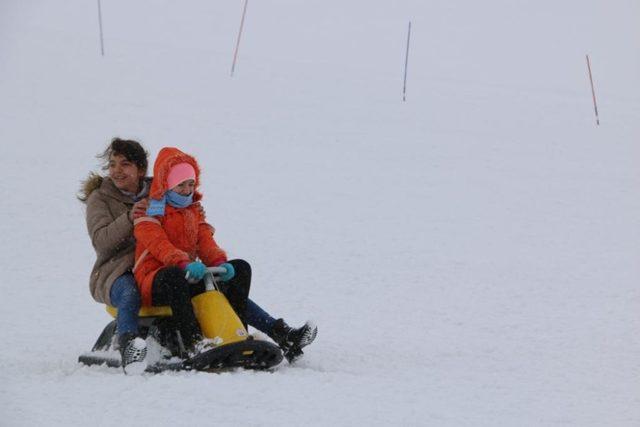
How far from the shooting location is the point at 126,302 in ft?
18.4

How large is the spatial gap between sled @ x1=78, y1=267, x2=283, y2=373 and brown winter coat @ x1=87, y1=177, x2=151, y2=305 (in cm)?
20

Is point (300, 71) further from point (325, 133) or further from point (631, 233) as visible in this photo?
point (631, 233)

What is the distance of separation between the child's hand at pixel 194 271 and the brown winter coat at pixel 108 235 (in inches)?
17.9

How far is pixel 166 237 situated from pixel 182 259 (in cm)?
15

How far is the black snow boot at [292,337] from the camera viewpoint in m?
5.87

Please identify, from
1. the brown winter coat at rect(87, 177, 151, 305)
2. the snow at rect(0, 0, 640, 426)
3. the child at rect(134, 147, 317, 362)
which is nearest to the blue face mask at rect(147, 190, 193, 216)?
the child at rect(134, 147, 317, 362)

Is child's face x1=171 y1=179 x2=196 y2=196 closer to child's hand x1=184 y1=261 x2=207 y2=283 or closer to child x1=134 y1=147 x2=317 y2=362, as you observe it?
child x1=134 y1=147 x2=317 y2=362

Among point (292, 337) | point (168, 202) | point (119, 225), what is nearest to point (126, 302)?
point (119, 225)

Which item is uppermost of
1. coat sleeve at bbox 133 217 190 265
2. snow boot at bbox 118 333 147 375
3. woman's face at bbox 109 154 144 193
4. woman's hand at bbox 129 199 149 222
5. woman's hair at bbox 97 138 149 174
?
woman's hair at bbox 97 138 149 174

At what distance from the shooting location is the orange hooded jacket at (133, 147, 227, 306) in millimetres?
5656

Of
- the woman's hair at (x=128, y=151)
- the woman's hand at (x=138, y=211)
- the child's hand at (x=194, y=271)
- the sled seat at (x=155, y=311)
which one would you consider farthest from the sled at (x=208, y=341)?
the woman's hair at (x=128, y=151)

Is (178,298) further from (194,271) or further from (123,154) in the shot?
(123,154)

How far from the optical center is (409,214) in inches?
436

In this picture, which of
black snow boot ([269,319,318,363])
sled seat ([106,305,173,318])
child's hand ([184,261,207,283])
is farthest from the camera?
black snow boot ([269,319,318,363])
